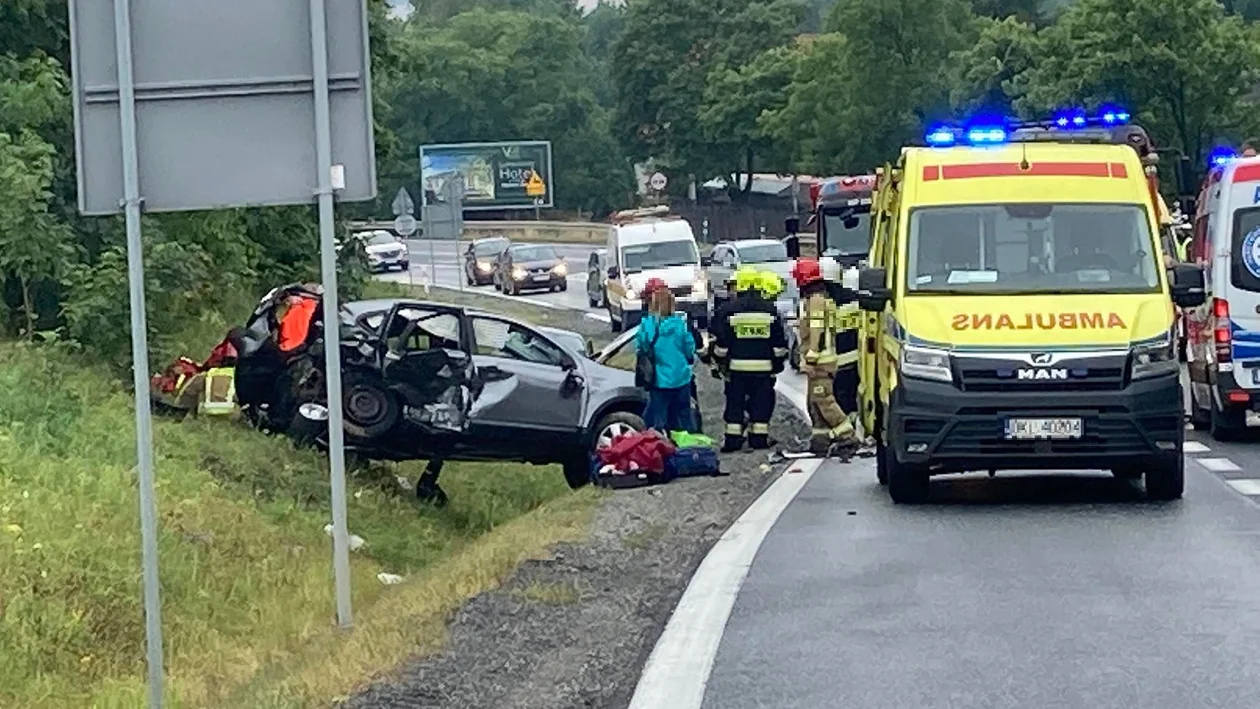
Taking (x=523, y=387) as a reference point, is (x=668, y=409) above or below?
below

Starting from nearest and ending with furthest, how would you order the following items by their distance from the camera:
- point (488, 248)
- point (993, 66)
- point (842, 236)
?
1. point (842, 236)
2. point (993, 66)
3. point (488, 248)

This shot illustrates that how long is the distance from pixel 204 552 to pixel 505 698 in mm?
6050

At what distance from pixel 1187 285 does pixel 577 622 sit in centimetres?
604

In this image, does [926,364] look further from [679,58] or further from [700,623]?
[679,58]

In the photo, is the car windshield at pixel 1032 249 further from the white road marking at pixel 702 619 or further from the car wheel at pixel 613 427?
the car wheel at pixel 613 427

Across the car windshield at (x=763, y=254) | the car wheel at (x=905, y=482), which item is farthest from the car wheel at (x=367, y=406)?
the car windshield at (x=763, y=254)

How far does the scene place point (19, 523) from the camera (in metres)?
12.4

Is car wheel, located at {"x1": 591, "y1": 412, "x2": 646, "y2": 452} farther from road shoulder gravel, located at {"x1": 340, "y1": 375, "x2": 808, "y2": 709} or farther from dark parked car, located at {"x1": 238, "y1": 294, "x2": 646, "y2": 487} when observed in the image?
road shoulder gravel, located at {"x1": 340, "y1": 375, "x2": 808, "y2": 709}

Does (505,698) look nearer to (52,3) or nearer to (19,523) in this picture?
(19,523)

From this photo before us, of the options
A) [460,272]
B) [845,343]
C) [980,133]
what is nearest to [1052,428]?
[980,133]

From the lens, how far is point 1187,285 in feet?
45.9

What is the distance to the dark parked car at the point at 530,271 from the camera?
59.9 meters

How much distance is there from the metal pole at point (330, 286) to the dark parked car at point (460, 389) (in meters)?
6.99

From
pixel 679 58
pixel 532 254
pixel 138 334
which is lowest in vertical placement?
pixel 532 254
